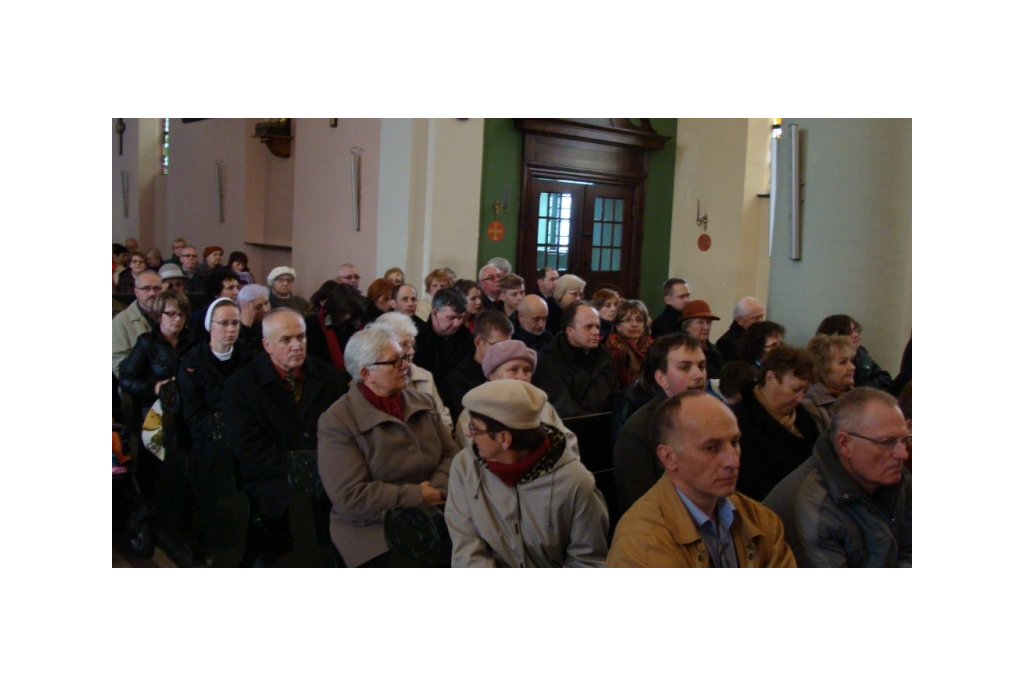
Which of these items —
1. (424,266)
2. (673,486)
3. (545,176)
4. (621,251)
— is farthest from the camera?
(621,251)

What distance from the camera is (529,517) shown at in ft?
8.66

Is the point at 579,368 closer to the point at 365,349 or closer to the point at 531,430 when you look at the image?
the point at 365,349

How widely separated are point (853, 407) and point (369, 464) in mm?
1570

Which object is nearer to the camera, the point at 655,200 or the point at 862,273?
the point at 862,273

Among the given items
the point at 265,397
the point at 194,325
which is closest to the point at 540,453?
the point at 265,397

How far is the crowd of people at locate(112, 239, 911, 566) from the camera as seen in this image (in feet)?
8.18

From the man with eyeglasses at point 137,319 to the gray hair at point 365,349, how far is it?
1.94 metres

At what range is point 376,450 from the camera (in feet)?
10.3

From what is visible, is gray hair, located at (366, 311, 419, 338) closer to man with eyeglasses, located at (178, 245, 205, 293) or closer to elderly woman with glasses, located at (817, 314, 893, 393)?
elderly woman with glasses, located at (817, 314, 893, 393)

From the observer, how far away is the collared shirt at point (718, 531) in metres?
2.42

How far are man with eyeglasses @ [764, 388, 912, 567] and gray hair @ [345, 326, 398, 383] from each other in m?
1.43

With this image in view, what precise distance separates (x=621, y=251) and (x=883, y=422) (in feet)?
24.5

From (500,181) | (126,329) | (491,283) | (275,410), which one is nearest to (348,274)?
(491,283)

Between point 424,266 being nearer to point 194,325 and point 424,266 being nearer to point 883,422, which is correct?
point 194,325
